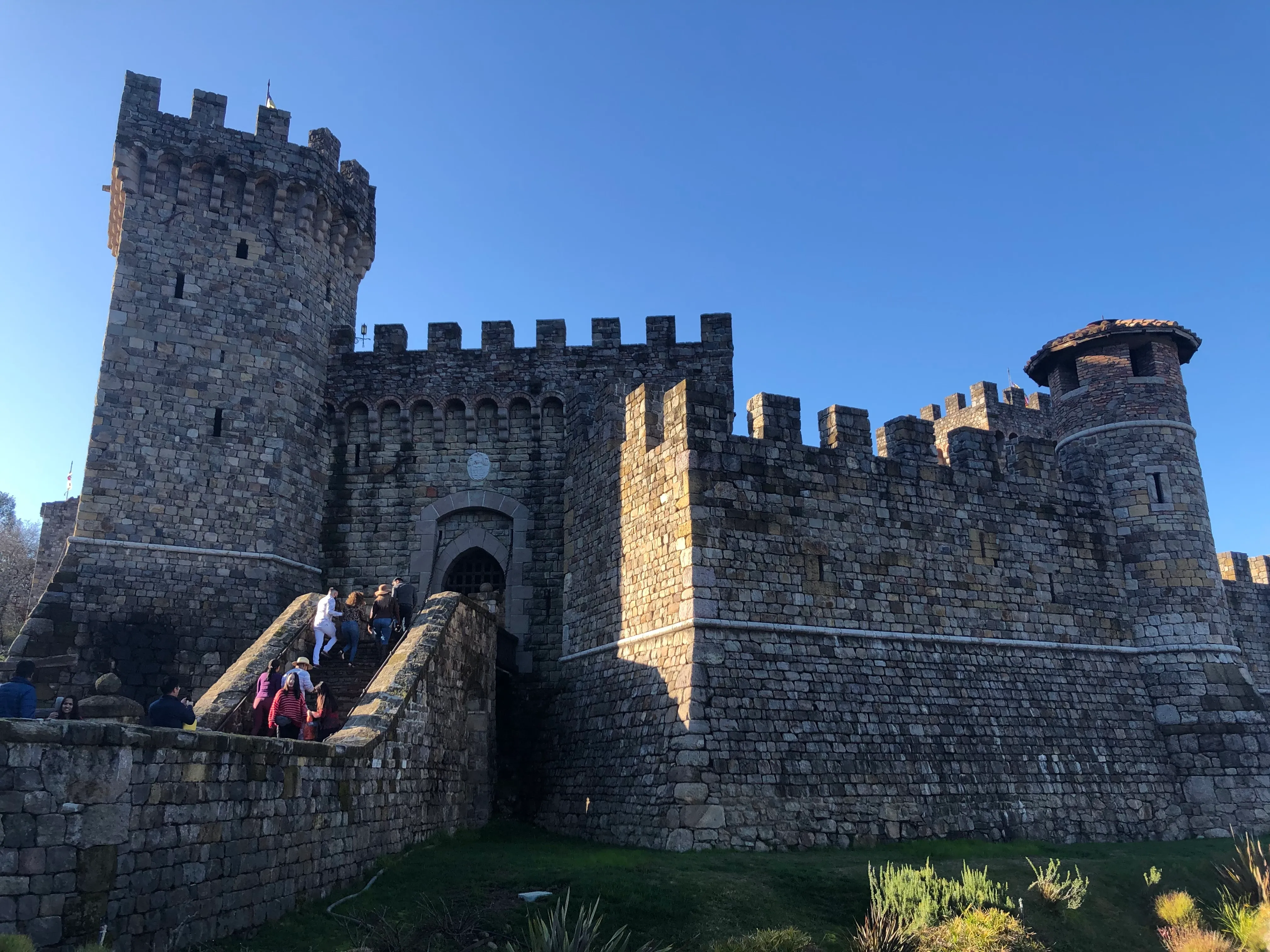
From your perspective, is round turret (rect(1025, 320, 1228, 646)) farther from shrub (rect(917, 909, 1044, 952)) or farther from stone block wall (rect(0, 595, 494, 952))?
stone block wall (rect(0, 595, 494, 952))

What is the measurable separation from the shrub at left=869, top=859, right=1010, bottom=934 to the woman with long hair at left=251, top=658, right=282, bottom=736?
694cm

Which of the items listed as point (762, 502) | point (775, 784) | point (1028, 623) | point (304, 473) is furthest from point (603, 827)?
point (304, 473)

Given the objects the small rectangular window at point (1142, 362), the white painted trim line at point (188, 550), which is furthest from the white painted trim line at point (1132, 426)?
the white painted trim line at point (188, 550)

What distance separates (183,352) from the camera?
16938 millimetres

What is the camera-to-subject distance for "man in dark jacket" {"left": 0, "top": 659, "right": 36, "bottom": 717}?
7402 mm

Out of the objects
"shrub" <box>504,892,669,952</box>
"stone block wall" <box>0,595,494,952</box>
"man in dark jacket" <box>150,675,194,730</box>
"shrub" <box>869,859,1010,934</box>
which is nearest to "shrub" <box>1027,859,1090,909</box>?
"shrub" <box>869,859,1010,934</box>

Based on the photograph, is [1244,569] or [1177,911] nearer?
[1177,911]

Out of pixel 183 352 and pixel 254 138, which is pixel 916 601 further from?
pixel 254 138

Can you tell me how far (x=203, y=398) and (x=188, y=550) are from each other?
A: 2.80 metres

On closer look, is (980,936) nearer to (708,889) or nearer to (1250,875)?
(708,889)

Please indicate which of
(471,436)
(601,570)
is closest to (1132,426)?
(601,570)

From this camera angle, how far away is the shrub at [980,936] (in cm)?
875

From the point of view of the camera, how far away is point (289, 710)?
10555 millimetres

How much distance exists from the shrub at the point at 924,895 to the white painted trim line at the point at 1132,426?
359 inches
